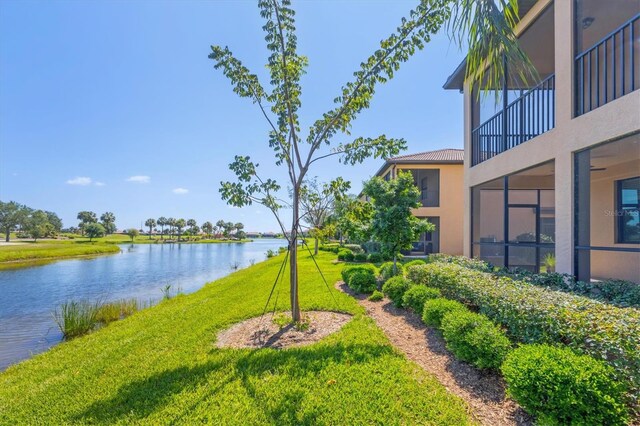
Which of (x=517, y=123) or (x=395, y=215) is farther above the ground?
(x=517, y=123)

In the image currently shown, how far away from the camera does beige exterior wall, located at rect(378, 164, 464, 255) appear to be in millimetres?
17594

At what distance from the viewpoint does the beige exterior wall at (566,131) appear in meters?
4.55

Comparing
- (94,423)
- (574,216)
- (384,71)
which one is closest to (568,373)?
(574,216)

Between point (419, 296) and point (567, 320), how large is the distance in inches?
110

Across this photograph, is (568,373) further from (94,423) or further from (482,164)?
(482,164)

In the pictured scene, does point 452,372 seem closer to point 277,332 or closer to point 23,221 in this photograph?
point 277,332

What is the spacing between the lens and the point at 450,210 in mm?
17672

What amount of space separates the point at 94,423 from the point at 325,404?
2.33 meters

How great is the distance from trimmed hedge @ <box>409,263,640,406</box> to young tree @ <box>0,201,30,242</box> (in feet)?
280

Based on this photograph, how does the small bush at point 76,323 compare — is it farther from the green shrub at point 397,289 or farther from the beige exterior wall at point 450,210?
the beige exterior wall at point 450,210

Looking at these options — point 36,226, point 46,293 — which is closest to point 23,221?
point 36,226

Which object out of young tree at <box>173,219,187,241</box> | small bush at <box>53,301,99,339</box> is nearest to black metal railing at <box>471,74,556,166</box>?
small bush at <box>53,301,99,339</box>

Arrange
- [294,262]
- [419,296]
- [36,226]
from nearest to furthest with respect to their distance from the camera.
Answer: [294,262]
[419,296]
[36,226]

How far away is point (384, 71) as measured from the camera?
522cm
